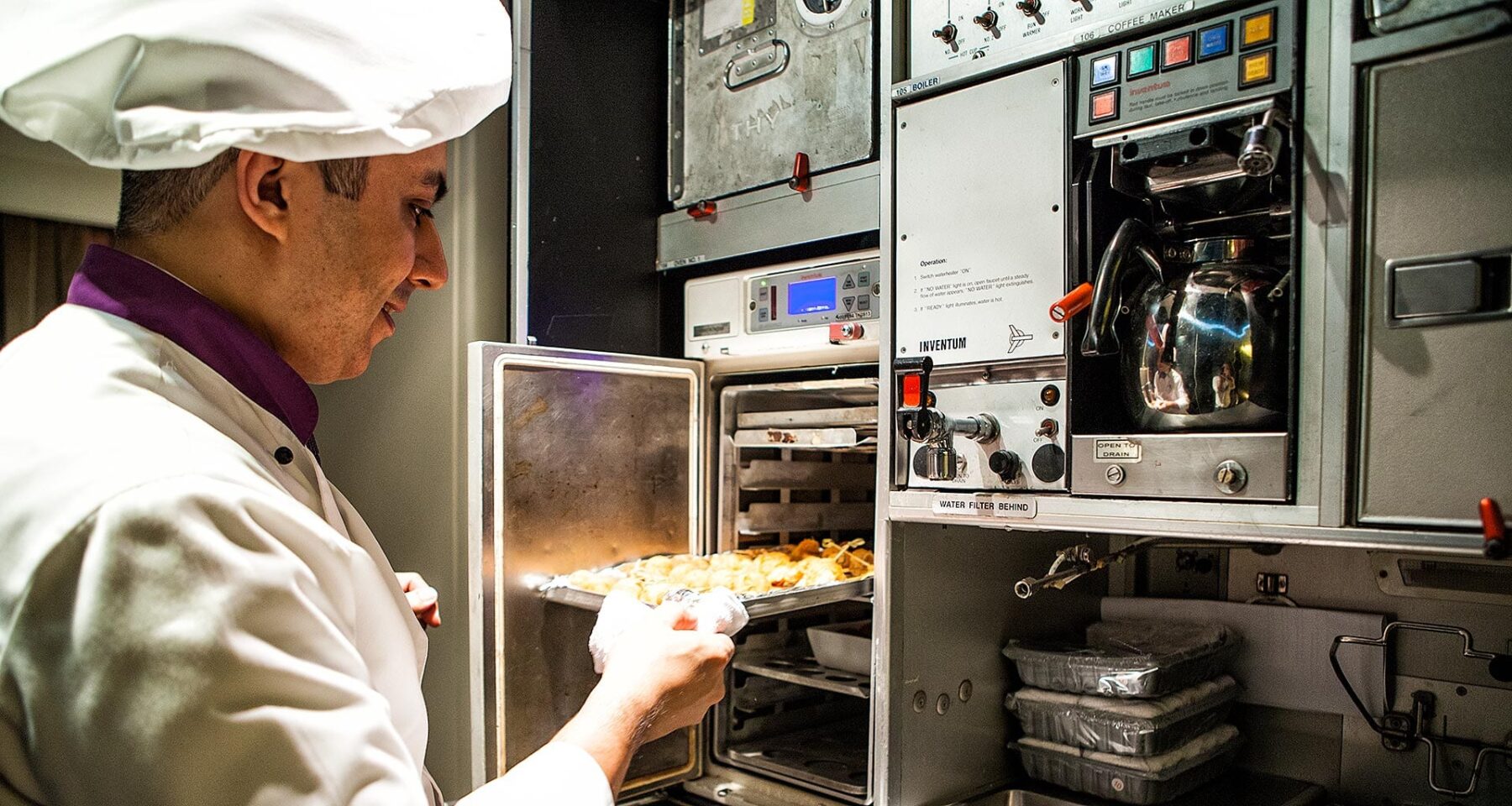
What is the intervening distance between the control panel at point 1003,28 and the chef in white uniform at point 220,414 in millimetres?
811

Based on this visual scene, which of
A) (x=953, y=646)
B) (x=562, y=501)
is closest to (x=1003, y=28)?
(x=953, y=646)

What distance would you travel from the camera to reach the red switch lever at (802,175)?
2059 mm

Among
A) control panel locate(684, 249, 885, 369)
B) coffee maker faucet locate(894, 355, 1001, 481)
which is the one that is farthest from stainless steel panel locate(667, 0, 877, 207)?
coffee maker faucet locate(894, 355, 1001, 481)

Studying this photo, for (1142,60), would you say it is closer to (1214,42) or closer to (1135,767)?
(1214,42)

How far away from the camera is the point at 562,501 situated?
6.93 feet

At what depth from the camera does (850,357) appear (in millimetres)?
2137

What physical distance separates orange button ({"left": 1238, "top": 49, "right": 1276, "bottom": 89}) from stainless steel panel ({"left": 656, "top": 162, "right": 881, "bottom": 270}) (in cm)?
71

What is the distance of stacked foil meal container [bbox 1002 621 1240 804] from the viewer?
1.68 metres

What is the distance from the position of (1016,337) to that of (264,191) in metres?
1.07

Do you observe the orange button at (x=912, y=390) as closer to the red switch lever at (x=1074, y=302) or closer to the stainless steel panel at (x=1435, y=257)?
the red switch lever at (x=1074, y=302)

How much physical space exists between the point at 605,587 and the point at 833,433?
580mm

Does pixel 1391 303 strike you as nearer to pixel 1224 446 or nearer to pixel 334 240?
pixel 1224 446

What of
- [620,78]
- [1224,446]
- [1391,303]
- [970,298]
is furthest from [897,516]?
[620,78]

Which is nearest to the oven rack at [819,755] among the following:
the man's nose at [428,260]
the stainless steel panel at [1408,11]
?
the man's nose at [428,260]
